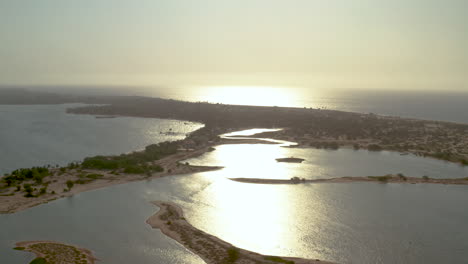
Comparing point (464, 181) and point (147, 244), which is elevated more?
point (464, 181)

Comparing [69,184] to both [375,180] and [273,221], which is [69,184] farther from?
[375,180]

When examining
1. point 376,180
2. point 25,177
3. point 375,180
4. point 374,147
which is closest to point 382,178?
point 376,180

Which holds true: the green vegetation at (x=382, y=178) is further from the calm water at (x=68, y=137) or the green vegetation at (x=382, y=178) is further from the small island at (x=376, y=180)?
the calm water at (x=68, y=137)

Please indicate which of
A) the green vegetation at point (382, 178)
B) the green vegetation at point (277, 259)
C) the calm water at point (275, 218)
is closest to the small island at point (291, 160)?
the calm water at point (275, 218)

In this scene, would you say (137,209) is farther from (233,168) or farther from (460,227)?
(460,227)

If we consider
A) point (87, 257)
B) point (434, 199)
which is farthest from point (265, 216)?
point (434, 199)

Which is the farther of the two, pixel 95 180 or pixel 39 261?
pixel 95 180

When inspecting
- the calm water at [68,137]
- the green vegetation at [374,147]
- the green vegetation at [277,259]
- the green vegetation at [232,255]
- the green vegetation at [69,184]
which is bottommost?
the green vegetation at [232,255]
